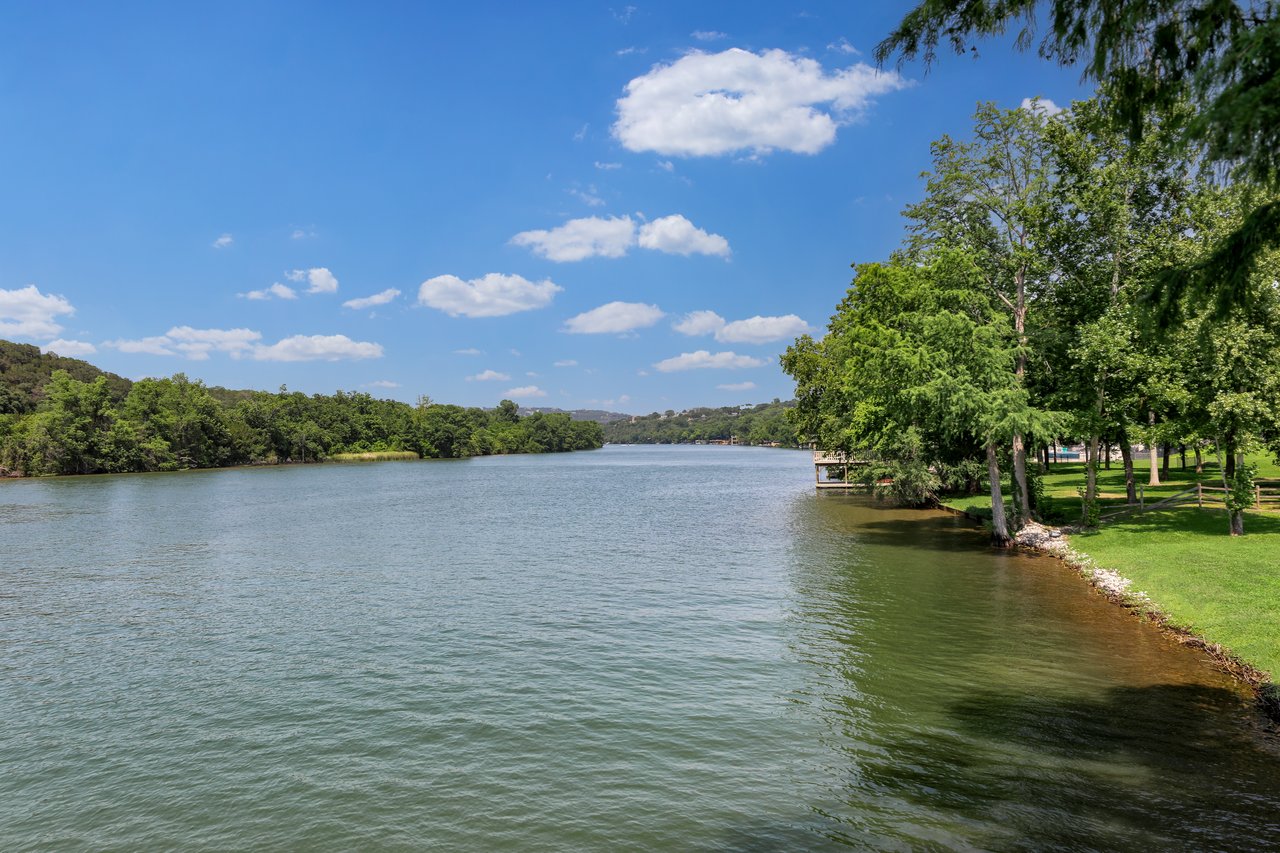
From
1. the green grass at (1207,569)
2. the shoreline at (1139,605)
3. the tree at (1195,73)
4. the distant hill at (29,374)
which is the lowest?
the shoreline at (1139,605)

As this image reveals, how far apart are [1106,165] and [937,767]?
1077 inches

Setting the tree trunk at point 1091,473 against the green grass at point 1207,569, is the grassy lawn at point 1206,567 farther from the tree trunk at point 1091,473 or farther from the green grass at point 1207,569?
the tree trunk at point 1091,473

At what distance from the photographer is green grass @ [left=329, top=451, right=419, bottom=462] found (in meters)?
167

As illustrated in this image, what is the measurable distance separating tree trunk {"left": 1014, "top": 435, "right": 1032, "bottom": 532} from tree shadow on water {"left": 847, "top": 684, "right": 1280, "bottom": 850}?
18612 mm

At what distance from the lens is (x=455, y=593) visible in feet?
80.5

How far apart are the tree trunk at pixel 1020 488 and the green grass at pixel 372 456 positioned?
514 ft

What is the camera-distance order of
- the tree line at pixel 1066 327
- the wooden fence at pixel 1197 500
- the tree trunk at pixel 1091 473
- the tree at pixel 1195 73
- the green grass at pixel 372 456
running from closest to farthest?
1. the tree at pixel 1195 73
2. the tree line at pixel 1066 327
3. the tree trunk at pixel 1091 473
4. the wooden fence at pixel 1197 500
5. the green grass at pixel 372 456

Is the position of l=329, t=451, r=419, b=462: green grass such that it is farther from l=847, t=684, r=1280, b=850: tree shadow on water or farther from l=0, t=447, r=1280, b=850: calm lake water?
A: l=847, t=684, r=1280, b=850: tree shadow on water

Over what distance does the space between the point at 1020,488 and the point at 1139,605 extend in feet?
45.0

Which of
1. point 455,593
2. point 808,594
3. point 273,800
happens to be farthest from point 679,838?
point 455,593

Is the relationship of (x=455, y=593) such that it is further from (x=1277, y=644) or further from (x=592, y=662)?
(x=1277, y=644)

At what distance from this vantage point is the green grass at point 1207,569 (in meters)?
15.5

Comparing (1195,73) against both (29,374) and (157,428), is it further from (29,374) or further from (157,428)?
(29,374)

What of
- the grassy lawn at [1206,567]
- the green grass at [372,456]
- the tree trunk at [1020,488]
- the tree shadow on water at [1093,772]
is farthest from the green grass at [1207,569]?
the green grass at [372,456]
